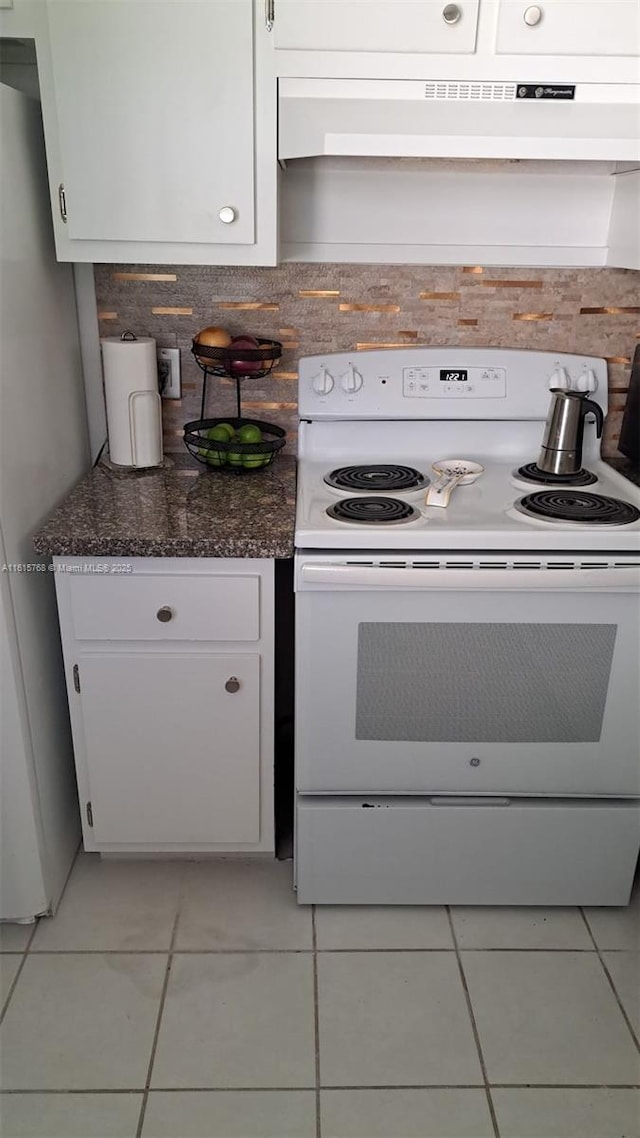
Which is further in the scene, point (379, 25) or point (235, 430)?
point (235, 430)

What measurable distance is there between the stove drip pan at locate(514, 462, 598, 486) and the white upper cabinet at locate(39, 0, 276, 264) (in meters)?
0.78

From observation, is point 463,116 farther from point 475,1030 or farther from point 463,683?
point 475,1030

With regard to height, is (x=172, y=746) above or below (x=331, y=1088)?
above

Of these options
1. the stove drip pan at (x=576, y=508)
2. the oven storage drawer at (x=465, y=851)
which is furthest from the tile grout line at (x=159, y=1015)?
the stove drip pan at (x=576, y=508)

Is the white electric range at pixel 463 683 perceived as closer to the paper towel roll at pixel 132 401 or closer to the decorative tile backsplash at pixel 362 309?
the decorative tile backsplash at pixel 362 309

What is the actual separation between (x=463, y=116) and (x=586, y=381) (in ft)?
2.49

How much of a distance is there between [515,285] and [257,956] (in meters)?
1.71

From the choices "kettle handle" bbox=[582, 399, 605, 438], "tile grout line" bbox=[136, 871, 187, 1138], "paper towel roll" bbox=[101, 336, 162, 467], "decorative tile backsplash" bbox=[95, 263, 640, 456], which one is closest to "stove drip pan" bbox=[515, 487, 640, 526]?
"kettle handle" bbox=[582, 399, 605, 438]

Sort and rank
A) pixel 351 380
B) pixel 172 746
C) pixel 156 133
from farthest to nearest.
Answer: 1. pixel 351 380
2. pixel 172 746
3. pixel 156 133

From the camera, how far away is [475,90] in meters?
1.65

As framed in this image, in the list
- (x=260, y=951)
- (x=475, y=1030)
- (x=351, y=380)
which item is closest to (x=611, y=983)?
(x=475, y=1030)

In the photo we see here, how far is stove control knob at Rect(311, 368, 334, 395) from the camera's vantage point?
6.98 ft

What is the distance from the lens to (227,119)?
1.69m

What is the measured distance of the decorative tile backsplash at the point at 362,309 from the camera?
6.93 ft
